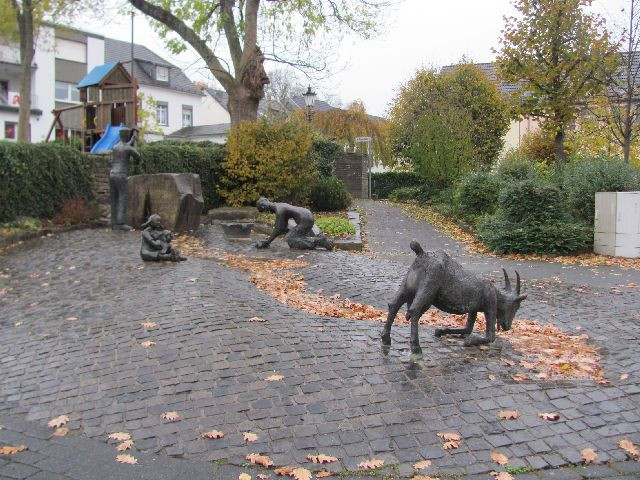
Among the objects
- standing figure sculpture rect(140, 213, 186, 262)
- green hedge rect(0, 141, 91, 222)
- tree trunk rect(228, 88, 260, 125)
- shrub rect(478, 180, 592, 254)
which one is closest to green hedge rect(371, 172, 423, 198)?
tree trunk rect(228, 88, 260, 125)

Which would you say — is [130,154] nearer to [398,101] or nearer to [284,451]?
[284,451]

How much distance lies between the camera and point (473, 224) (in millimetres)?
18922

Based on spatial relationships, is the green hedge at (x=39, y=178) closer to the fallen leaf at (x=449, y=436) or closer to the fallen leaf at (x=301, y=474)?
the fallen leaf at (x=301, y=474)

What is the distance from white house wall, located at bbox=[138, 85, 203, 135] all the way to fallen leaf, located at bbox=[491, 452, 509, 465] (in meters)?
49.6

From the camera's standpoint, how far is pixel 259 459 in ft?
13.9

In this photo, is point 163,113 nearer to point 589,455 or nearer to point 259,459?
point 259,459

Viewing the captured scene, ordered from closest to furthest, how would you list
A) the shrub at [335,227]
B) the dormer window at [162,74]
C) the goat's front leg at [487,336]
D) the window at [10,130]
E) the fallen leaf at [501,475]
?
the fallen leaf at [501,475] → the goat's front leg at [487,336] → the shrub at [335,227] → the window at [10,130] → the dormer window at [162,74]

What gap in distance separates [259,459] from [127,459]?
2.94 feet

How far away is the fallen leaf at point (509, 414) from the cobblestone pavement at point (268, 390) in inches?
1.8

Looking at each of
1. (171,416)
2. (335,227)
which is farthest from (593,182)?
(171,416)

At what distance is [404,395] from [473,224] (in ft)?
47.6

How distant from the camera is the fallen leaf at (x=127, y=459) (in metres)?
4.21

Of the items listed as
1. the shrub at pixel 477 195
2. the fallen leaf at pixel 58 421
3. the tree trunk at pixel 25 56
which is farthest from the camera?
the tree trunk at pixel 25 56

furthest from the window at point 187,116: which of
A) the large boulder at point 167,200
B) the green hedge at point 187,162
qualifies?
the large boulder at point 167,200
